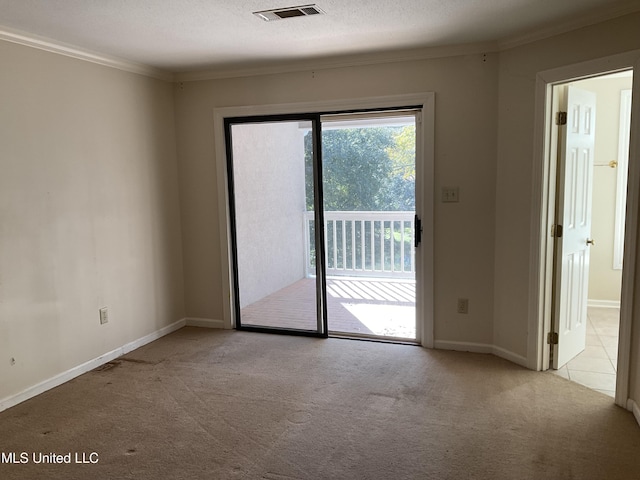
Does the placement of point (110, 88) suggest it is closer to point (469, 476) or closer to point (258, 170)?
point (258, 170)

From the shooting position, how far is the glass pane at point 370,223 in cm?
491

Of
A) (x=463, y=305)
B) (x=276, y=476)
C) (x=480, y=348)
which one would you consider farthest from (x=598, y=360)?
(x=276, y=476)

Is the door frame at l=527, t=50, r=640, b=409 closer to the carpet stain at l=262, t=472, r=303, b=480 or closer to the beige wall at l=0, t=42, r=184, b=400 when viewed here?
the carpet stain at l=262, t=472, r=303, b=480

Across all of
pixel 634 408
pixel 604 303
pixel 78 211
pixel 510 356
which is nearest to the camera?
pixel 634 408

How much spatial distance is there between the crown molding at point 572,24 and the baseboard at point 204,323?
3.21 m

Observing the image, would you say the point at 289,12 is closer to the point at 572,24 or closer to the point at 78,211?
the point at 572,24

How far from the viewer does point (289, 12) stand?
2.70 metres

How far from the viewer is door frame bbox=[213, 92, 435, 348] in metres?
3.60

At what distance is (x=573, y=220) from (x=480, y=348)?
45.3 inches

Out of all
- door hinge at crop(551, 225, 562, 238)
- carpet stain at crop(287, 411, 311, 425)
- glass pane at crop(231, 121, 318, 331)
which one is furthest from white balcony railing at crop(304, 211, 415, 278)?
carpet stain at crop(287, 411, 311, 425)

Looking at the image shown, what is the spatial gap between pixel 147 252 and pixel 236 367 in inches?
51.3

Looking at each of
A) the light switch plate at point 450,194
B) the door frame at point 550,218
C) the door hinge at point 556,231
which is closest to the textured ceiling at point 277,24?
the door frame at point 550,218

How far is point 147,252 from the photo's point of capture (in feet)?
13.3

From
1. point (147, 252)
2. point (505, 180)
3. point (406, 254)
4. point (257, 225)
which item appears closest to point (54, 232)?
point (147, 252)
